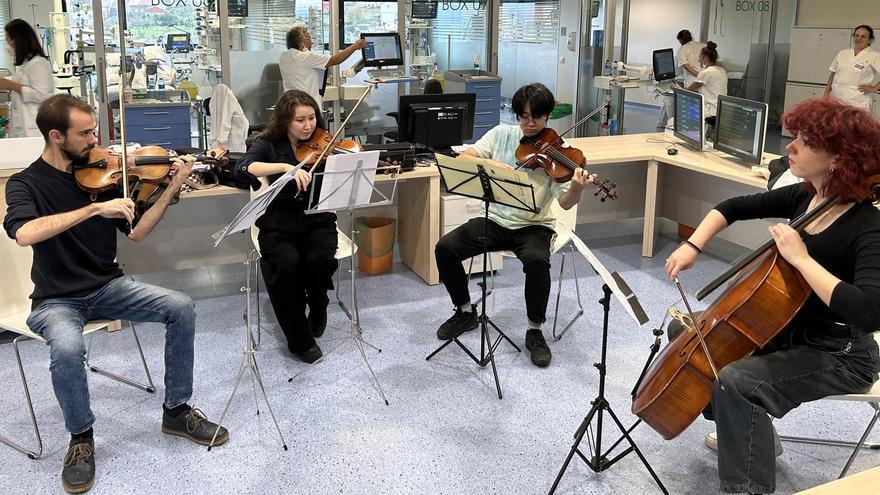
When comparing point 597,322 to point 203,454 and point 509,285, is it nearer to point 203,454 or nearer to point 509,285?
point 509,285

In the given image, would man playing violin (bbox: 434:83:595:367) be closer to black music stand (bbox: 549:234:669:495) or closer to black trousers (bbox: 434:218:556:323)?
black trousers (bbox: 434:218:556:323)

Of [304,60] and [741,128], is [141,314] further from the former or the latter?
[304,60]

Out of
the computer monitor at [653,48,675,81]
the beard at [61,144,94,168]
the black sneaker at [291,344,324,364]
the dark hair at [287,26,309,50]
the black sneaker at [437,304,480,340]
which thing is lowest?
the black sneaker at [291,344,324,364]

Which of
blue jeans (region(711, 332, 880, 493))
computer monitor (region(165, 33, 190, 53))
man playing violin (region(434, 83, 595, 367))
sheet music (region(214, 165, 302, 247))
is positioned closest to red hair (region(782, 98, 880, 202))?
blue jeans (region(711, 332, 880, 493))

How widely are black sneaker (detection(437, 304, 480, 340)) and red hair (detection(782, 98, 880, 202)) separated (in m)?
1.78

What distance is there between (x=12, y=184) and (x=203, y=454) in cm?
109

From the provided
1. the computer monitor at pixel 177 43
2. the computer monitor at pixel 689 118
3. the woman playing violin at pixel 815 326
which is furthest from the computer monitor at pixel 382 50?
the woman playing violin at pixel 815 326

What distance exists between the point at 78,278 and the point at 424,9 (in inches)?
214

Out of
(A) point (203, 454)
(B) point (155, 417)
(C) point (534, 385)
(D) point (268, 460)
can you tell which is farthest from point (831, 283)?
Result: (B) point (155, 417)

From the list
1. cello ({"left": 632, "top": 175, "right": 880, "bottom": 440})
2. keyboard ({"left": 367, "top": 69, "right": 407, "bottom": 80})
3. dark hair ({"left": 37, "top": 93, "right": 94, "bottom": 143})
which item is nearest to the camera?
cello ({"left": 632, "top": 175, "right": 880, "bottom": 440})

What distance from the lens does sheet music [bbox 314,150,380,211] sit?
2.76 m

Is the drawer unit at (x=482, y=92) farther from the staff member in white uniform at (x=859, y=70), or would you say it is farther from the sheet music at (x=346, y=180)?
the sheet music at (x=346, y=180)

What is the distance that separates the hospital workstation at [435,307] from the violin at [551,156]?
0.01 m

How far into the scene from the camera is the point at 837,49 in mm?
8398
